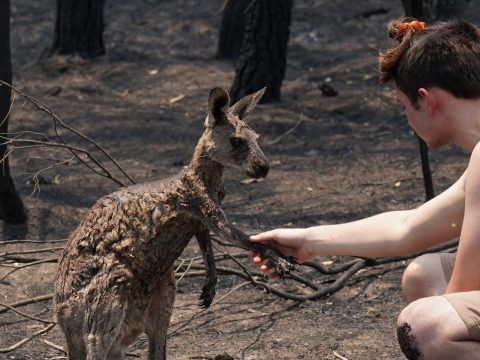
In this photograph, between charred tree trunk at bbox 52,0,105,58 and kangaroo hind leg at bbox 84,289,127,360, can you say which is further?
charred tree trunk at bbox 52,0,105,58

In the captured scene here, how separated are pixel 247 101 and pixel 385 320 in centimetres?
182

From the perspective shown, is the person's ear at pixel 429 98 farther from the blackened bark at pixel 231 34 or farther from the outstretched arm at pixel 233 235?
the blackened bark at pixel 231 34

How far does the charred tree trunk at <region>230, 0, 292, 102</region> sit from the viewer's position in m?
9.40

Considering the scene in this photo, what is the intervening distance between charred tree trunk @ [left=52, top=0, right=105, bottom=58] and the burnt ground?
0.29m

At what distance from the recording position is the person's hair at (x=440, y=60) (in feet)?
11.4

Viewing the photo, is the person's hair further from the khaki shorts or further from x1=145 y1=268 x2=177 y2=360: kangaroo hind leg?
x1=145 y1=268 x2=177 y2=360: kangaroo hind leg

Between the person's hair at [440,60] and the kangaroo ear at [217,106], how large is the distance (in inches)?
23.4

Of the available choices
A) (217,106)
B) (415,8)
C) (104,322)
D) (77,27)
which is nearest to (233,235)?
(217,106)

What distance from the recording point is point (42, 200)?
23.7ft

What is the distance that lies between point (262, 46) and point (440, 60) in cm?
612

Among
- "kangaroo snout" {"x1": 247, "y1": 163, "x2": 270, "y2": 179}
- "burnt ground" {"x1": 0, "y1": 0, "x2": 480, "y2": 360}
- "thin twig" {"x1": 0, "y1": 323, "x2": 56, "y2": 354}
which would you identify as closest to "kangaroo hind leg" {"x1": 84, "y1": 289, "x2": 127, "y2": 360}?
"kangaroo snout" {"x1": 247, "y1": 163, "x2": 270, "y2": 179}

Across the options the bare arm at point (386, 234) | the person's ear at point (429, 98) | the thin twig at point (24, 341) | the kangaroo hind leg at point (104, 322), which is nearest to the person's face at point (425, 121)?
the person's ear at point (429, 98)

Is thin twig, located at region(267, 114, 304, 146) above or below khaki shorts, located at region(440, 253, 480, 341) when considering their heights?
below

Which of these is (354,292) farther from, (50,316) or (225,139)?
(225,139)
